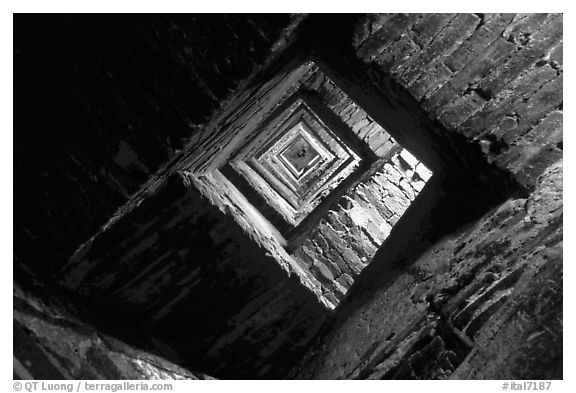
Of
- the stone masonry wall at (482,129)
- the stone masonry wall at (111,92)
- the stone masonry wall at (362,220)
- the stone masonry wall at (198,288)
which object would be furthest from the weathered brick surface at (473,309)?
the stone masonry wall at (111,92)

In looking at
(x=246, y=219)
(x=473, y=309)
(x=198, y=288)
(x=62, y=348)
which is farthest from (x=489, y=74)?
(x=62, y=348)

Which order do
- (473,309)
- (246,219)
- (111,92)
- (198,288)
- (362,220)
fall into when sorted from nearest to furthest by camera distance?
(111,92)
(473,309)
(198,288)
(246,219)
(362,220)

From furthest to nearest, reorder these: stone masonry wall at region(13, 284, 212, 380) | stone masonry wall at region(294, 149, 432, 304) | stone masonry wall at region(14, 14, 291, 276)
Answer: stone masonry wall at region(294, 149, 432, 304)
stone masonry wall at region(13, 284, 212, 380)
stone masonry wall at region(14, 14, 291, 276)

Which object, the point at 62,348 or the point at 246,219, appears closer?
the point at 62,348

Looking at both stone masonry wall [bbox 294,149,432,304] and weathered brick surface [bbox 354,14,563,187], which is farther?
stone masonry wall [bbox 294,149,432,304]

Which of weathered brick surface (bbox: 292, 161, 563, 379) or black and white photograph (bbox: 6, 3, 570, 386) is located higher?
black and white photograph (bbox: 6, 3, 570, 386)

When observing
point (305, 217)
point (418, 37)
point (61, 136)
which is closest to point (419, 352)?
point (418, 37)

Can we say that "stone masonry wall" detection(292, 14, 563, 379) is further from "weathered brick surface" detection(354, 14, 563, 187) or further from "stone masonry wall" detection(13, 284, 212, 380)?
"stone masonry wall" detection(13, 284, 212, 380)

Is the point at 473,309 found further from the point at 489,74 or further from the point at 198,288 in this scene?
the point at 198,288

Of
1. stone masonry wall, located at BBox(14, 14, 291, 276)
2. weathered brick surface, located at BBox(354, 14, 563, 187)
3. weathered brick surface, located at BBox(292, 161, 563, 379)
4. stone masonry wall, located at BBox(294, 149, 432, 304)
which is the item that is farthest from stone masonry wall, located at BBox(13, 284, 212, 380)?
weathered brick surface, located at BBox(354, 14, 563, 187)

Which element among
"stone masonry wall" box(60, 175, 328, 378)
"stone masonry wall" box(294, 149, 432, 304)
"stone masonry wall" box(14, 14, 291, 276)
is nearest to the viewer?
"stone masonry wall" box(14, 14, 291, 276)

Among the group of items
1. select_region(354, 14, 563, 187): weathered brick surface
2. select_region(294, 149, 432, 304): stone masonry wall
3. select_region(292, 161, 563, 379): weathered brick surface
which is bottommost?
select_region(292, 161, 563, 379): weathered brick surface

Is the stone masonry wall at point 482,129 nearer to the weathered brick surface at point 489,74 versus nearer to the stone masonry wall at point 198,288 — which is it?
the weathered brick surface at point 489,74
